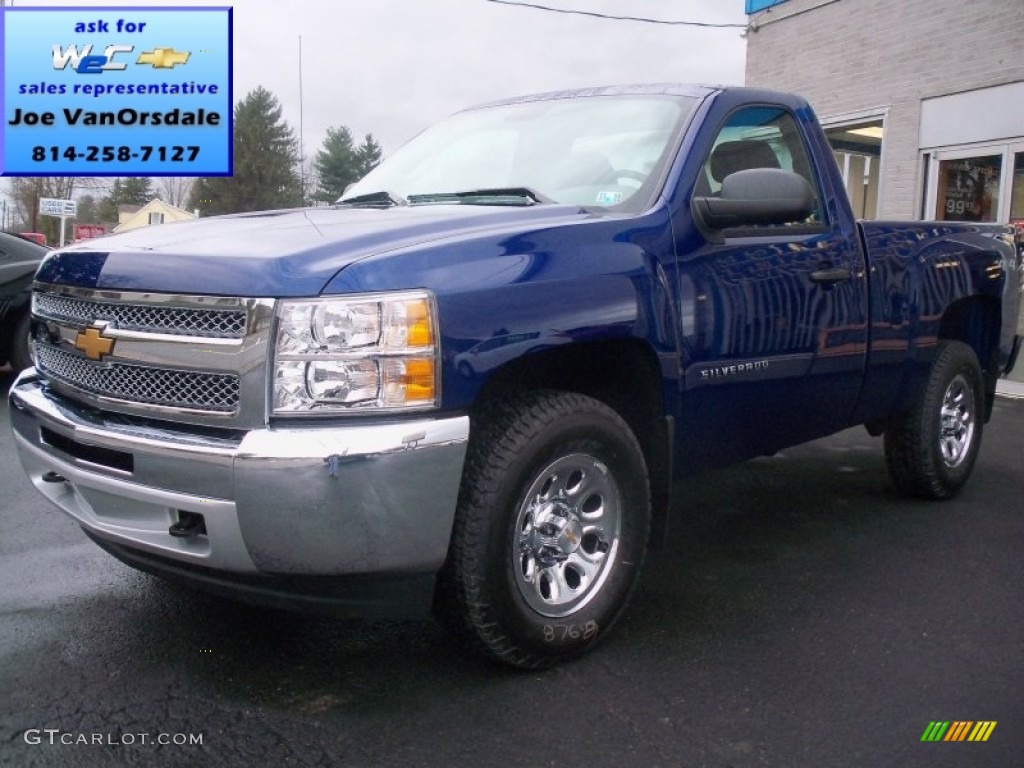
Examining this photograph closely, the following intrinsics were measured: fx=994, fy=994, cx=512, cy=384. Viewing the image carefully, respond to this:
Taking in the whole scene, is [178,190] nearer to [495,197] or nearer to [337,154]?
[337,154]

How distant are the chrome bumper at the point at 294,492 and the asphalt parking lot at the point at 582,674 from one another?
1.53 ft

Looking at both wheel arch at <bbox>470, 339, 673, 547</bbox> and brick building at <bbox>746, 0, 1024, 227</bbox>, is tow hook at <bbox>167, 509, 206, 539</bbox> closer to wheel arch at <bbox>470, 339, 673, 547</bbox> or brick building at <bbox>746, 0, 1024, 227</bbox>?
wheel arch at <bbox>470, 339, 673, 547</bbox>

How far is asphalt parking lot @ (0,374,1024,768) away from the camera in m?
2.62

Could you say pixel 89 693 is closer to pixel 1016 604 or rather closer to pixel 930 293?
pixel 1016 604

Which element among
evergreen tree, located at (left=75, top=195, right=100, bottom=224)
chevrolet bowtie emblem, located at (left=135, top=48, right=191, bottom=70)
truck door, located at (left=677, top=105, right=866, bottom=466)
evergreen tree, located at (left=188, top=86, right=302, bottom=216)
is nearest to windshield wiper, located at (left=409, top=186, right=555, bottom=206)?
truck door, located at (left=677, top=105, right=866, bottom=466)

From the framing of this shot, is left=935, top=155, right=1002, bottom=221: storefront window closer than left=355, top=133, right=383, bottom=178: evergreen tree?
Yes

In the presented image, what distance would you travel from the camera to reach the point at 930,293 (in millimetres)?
4566

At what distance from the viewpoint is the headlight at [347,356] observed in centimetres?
253

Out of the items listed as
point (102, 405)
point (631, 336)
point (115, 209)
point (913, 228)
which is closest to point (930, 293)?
point (913, 228)

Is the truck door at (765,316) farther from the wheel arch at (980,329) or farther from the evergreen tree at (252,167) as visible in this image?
the evergreen tree at (252,167)

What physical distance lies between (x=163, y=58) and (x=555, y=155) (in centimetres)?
1212

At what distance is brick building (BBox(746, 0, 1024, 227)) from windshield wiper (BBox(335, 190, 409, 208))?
970 centimetres

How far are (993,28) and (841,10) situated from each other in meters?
2.56

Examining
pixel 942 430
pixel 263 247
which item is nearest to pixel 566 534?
pixel 263 247
